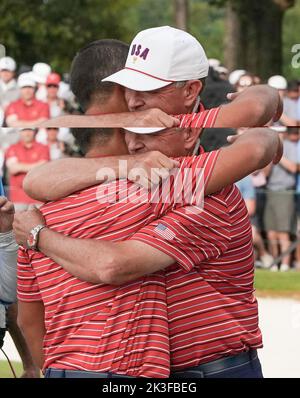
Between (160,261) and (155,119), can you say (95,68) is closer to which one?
(155,119)

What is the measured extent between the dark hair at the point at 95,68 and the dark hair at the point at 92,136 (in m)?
0.14

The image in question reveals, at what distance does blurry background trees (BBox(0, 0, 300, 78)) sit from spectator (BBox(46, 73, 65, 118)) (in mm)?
11239

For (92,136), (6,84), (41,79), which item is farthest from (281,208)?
(92,136)

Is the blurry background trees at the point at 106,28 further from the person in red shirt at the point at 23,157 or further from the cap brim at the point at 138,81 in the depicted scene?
the cap brim at the point at 138,81

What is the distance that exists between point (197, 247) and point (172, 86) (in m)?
0.51

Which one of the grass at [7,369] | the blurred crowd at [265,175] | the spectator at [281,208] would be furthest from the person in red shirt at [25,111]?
the spectator at [281,208]

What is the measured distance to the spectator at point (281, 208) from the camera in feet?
30.8

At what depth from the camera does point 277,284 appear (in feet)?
31.2

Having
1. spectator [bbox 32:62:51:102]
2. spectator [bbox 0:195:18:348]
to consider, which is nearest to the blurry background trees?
spectator [bbox 32:62:51:102]

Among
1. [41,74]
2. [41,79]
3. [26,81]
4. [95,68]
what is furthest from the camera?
[41,74]

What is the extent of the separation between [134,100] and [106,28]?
33351 millimetres

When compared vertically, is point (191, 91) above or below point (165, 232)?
above

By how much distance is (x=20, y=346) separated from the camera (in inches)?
204

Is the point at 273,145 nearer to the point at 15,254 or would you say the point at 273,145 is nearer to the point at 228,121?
the point at 228,121
